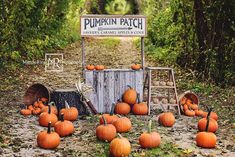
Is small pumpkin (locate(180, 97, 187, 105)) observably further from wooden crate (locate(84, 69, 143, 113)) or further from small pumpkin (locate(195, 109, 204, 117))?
wooden crate (locate(84, 69, 143, 113))

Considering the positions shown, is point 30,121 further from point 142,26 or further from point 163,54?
point 163,54

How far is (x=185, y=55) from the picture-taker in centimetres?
1520

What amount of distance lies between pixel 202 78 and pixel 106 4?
Answer: 124 feet

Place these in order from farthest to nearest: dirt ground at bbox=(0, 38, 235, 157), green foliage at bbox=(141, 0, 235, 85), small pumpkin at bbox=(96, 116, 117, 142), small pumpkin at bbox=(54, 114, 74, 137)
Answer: green foliage at bbox=(141, 0, 235, 85) < small pumpkin at bbox=(54, 114, 74, 137) < small pumpkin at bbox=(96, 116, 117, 142) < dirt ground at bbox=(0, 38, 235, 157)

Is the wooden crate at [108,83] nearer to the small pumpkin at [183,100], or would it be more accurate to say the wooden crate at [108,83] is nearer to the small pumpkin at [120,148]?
the small pumpkin at [183,100]

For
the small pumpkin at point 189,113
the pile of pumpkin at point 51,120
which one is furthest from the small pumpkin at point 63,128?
the small pumpkin at point 189,113

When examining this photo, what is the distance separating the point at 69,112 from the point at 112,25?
2.05 meters

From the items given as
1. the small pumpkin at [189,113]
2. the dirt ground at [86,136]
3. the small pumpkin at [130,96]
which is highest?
the small pumpkin at [130,96]

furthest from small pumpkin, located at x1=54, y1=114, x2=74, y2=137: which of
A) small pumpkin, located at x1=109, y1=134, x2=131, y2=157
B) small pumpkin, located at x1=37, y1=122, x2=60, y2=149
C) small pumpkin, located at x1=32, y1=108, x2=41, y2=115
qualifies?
small pumpkin, located at x1=32, y1=108, x2=41, y2=115

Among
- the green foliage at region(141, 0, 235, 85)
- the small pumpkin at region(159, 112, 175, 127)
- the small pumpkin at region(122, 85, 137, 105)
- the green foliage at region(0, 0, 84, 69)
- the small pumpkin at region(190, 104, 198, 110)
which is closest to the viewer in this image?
the small pumpkin at region(159, 112, 175, 127)

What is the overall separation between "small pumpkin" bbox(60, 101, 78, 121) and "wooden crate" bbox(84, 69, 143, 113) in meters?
0.72

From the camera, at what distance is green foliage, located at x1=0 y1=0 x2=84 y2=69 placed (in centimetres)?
1398

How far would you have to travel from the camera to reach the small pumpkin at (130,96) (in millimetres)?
9398

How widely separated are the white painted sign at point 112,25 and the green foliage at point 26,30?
488 cm
